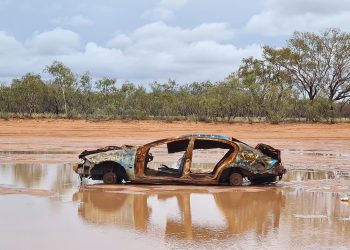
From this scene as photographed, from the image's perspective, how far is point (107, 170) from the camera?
586 inches

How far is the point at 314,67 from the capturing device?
57000mm

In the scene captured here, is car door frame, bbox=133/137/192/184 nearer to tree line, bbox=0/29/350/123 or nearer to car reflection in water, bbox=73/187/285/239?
car reflection in water, bbox=73/187/285/239

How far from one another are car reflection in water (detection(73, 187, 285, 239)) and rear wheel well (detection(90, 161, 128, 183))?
1096 mm

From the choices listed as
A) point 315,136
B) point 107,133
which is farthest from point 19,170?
point 315,136

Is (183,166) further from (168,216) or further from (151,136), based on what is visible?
(151,136)

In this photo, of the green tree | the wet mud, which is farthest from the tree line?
the wet mud

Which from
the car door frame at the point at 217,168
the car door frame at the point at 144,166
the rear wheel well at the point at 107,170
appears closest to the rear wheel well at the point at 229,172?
the car door frame at the point at 217,168

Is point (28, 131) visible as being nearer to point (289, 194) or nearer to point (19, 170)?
point (19, 170)

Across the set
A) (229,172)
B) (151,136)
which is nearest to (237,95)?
(151,136)

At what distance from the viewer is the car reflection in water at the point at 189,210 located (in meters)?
9.74

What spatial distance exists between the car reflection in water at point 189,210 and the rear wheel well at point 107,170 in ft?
3.60

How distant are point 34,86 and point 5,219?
1771 inches

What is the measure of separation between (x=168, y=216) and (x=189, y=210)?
2.47ft

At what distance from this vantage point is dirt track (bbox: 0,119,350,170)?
2578cm
